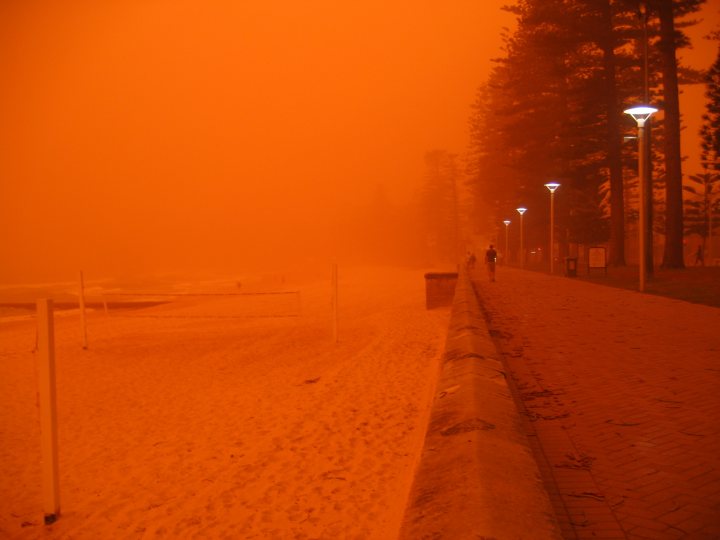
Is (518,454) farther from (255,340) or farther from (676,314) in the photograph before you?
(255,340)

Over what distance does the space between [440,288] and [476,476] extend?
19014 millimetres

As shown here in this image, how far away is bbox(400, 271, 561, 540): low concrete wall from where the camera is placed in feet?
7.91

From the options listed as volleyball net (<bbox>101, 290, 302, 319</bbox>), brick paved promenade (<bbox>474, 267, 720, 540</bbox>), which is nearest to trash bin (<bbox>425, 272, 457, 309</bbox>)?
volleyball net (<bbox>101, 290, 302, 319</bbox>)

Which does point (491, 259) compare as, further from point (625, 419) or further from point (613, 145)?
point (625, 419)

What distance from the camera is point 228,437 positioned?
24.3ft

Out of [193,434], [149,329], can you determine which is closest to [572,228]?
[149,329]

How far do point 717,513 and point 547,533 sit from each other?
4.48ft

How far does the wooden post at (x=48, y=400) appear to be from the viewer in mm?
4793

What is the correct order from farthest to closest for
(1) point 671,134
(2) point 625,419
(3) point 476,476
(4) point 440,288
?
(1) point 671,134, (4) point 440,288, (2) point 625,419, (3) point 476,476

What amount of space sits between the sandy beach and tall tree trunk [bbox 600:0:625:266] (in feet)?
56.4

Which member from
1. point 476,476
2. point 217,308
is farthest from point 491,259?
point 476,476

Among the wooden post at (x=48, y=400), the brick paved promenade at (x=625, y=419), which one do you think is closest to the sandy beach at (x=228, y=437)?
the wooden post at (x=48, y=400)

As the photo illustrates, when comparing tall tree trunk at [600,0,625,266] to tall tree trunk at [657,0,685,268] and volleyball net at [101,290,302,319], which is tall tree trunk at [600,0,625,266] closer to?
tall tree trunk at [657,0,685,268]

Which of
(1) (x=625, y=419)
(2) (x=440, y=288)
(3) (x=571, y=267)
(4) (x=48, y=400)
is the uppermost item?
(3) (x=571, y=267)
